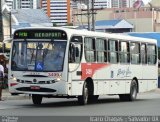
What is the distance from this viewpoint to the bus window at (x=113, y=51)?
24.5 metres

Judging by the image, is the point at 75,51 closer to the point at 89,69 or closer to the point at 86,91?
the point at 89,69

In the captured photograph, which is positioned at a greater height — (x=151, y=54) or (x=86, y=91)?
Answer: (x=151, y=54)

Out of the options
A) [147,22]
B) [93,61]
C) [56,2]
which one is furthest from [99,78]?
[147,22]

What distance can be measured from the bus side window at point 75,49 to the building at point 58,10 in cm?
9801

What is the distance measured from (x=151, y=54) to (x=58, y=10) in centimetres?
9621

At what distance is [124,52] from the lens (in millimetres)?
25906

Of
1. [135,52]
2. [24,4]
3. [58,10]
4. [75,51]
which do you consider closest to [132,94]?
[135,52]

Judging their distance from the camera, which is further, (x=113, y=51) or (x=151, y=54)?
(x=151, y=54)

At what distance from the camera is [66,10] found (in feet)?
406

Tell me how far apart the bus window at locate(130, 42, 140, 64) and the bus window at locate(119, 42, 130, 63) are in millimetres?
543

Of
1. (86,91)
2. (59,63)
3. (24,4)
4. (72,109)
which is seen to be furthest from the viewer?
(24,4)

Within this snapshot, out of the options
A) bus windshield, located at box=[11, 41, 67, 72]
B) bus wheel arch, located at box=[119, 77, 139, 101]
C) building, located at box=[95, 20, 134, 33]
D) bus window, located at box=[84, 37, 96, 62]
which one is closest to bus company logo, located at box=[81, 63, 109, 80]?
bus window, located at box=[84, 37, 96, 62]

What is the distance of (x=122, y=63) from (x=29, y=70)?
242 inches

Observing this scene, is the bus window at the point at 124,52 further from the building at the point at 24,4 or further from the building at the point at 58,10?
the building at the point at 58,10
